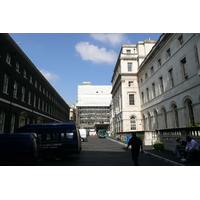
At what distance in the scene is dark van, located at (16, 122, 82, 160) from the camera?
35.5 feet

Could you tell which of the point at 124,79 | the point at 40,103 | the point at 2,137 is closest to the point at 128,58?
the point at 124,79

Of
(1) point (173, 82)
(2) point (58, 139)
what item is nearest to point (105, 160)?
(2) point (58, 139)

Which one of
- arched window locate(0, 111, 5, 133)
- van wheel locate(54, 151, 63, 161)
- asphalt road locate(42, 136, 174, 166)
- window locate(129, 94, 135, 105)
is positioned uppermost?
window locate(129, 94, 135, 105)

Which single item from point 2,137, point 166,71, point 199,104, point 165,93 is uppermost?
point 166,71

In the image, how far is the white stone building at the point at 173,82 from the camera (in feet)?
61.5

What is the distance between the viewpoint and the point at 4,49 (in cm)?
2002

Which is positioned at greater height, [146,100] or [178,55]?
[178,55]

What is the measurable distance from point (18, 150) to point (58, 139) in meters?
3.60

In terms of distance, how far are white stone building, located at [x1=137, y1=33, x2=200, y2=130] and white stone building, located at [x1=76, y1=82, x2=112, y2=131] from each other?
6081 centimetres

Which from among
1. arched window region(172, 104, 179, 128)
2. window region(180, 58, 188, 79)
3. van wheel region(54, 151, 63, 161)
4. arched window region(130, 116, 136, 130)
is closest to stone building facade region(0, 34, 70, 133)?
van wheel region(54, 151, 63, 161)

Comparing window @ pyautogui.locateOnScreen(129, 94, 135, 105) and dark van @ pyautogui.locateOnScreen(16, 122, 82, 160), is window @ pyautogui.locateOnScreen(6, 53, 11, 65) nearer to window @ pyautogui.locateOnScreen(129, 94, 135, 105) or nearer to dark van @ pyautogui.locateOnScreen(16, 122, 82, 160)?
dark van @ pyautogui.locateOnScreen(16, 122, 82, 160)

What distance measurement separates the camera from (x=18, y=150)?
25.0 feet

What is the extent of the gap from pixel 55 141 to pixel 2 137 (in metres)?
3.76

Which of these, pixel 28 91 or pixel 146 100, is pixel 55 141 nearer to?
pixel 28 91
